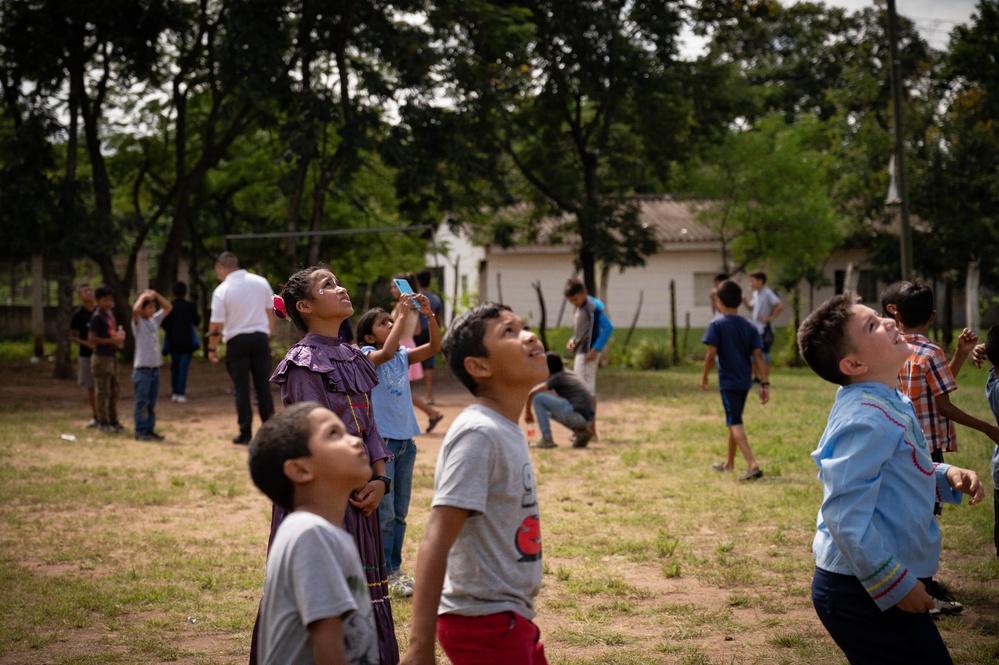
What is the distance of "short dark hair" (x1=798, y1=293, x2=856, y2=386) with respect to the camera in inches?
137

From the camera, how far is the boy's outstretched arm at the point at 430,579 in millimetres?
2783

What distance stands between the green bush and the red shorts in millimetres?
21809

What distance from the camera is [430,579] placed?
9.36 feet

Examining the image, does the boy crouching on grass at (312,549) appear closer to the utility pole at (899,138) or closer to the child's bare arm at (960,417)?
the child's bare arm at (960,417)

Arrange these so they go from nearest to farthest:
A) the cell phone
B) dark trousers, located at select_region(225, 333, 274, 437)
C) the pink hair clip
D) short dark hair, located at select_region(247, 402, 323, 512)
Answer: short dark hair, located at select_region(247, 402, 323, 512)
the pink hair clip
the cell phone
dark trousers, located at select_region(225, 333, 274, 437)

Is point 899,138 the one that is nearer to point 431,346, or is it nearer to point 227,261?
point 227,261

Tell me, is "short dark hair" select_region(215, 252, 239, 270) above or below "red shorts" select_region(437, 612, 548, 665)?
above

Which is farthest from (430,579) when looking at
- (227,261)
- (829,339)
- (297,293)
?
(227,261)

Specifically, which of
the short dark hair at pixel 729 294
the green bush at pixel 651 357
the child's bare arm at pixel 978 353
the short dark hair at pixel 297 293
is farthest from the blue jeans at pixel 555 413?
the green bush at pixel 651 357

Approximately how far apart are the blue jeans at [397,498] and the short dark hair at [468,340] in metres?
2.64

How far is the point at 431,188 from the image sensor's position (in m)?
21.2

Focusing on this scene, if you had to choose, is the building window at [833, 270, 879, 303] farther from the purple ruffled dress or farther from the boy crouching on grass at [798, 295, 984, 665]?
the boy crouching on grass at [798, 295, 984, 665]

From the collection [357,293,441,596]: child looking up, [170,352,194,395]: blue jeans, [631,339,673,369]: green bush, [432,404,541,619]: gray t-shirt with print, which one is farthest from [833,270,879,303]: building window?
[432,404,541,619]: gray t-shirt with print

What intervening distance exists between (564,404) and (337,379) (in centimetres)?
787
